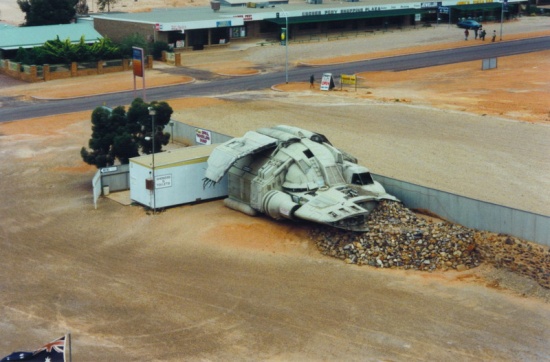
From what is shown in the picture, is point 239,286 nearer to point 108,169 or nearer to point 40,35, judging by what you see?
point 108,169

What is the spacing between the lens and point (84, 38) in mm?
86375

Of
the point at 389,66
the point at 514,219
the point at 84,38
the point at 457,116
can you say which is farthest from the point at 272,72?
the point at 514,219

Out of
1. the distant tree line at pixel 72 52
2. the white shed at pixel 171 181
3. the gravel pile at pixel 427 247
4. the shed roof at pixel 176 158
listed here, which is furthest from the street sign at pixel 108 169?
the distant tree line at pixel 72 52

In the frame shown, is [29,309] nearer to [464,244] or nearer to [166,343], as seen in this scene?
[166,343]

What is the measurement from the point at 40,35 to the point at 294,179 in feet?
178

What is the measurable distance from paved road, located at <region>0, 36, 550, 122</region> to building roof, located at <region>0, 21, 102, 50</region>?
15.7m

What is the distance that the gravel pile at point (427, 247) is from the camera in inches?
1350

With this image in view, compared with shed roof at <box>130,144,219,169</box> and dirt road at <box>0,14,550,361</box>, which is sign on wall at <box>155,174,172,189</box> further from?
dirt road at <box>0,14,550,361</box>

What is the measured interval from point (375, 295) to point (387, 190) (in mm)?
9628

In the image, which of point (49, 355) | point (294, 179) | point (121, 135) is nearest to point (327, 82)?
point (121, 135)

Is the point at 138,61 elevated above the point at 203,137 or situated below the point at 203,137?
above

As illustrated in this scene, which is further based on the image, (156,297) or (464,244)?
(464,244)

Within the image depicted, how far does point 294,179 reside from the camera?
39375mm

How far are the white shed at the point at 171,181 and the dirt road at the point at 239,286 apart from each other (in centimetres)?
66
